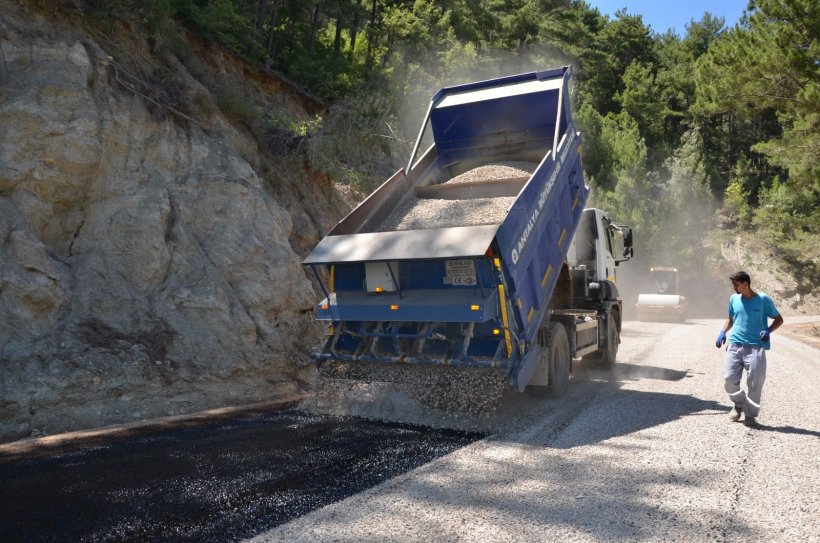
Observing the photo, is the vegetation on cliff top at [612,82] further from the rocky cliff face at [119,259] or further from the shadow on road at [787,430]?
the shadow on road at [787,430]

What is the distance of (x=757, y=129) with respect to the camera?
50.5 meters

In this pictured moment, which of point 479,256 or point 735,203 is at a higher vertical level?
point 735,203

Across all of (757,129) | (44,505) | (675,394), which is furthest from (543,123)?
(757,129)

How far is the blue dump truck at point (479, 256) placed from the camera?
626 centimetres

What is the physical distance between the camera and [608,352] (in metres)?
10.3

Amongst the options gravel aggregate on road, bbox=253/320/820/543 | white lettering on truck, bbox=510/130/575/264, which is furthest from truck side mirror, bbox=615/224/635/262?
gravel aggregate on road, bbox=253/320/820/543

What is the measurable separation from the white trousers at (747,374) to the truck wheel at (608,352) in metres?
3.55

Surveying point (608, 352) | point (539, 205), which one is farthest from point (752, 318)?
point (608, 352)

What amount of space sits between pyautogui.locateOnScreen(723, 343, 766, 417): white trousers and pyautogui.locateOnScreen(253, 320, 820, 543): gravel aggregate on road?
0.77ft

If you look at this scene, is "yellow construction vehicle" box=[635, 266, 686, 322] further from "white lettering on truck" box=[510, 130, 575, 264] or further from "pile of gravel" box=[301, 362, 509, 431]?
"pile of gravel" box=[301, 362, 509, 431]

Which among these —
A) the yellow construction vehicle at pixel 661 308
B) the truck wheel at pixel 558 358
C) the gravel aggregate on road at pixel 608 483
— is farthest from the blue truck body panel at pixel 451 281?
the yellow construction vehicle at pixel 661 308

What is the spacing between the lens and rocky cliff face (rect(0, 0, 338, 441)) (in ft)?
25.0

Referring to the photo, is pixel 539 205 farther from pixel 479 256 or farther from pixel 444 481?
pixel 444 481

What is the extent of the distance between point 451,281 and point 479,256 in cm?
77
